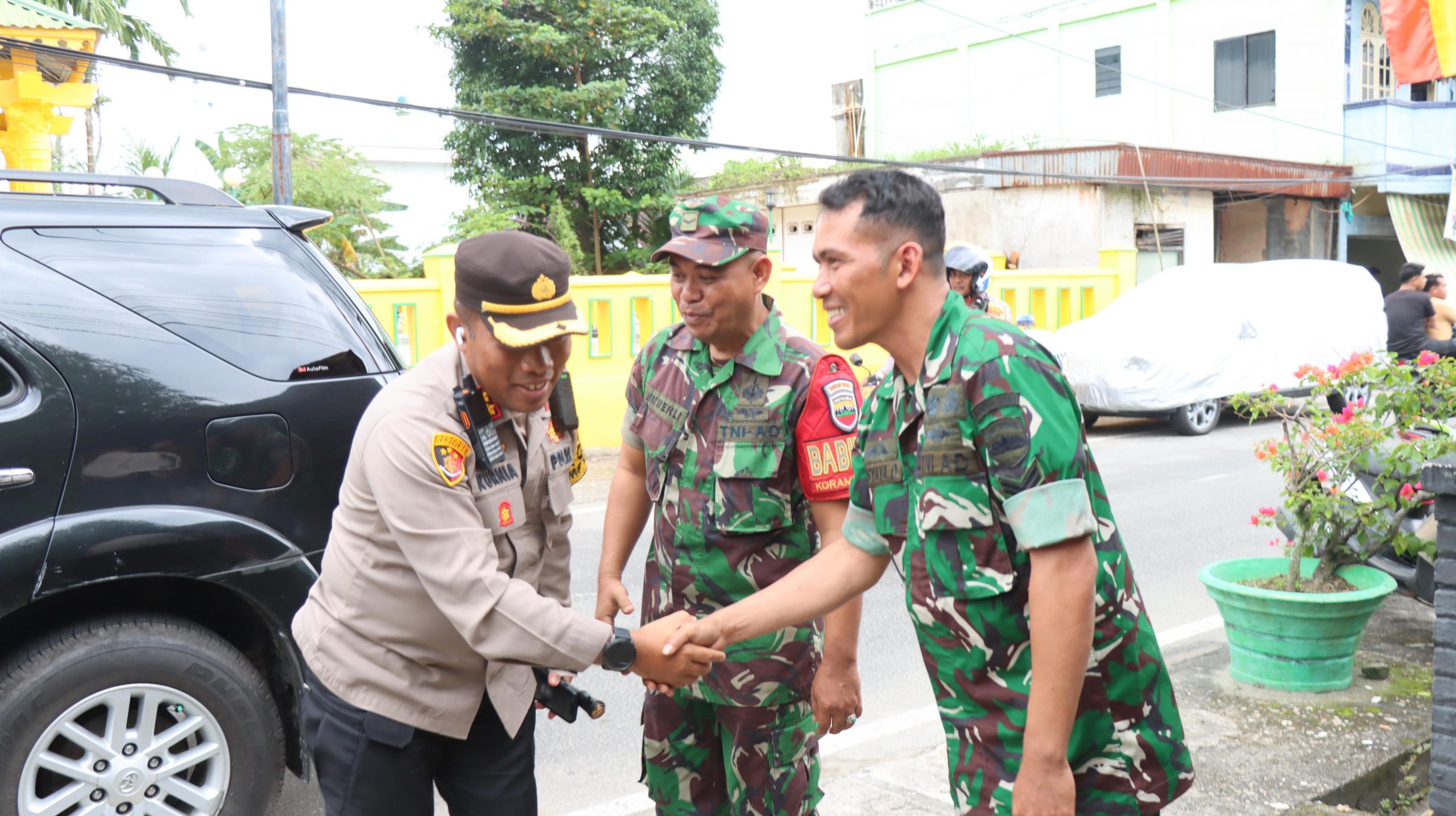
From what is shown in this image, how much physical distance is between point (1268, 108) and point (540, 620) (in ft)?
78.7

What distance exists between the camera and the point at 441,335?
10758mm

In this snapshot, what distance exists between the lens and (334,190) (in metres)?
19.2

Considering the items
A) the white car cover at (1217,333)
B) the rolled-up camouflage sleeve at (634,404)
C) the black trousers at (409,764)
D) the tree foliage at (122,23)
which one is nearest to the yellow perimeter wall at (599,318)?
the white car cover at (1217,333)

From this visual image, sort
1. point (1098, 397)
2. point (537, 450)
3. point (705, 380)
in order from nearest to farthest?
point (537, 450)
point (705, 380)
point (1098, 397)

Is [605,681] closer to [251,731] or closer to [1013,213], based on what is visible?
[251,731]

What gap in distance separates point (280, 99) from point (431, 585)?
909cm

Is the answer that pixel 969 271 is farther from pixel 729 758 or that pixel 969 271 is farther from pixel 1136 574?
pixel 729 758

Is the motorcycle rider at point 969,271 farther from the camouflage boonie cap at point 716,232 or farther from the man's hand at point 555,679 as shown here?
the man's hand at point 555,679

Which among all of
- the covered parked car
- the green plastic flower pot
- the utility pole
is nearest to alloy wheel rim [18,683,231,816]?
the green plastic flower pot

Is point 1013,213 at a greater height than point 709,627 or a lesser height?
greater

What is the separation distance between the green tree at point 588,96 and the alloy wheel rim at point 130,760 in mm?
16169

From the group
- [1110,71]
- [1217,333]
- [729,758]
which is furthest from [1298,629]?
[1110,71]

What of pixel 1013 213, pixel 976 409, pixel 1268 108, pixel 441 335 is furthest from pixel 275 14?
pixel 1268 108

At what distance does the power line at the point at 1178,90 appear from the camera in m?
21.5
